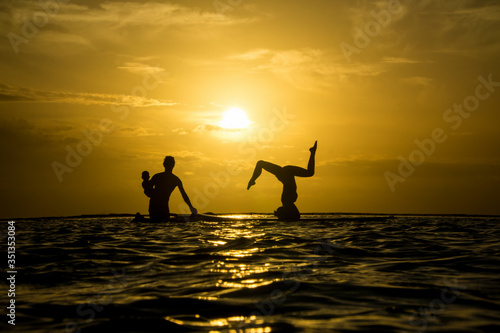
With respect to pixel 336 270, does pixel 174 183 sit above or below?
above

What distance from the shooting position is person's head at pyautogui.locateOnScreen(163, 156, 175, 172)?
21.6 metres

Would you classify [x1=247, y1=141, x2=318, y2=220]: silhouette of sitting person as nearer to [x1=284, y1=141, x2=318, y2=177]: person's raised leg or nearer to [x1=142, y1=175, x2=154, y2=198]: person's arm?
[x1=284, y1=141, x2=318, y2=177]: person's raised leg

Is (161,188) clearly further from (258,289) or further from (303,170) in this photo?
(258,289)

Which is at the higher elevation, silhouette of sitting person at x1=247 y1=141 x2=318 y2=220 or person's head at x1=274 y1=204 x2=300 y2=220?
silhouette of sitting person at x1=247 y1=141 x2=318 y2=220

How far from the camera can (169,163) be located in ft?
71.2

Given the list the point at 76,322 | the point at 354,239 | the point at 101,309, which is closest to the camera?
the point at 76,322

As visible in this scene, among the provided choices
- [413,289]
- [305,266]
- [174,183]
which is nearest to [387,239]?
[305,266]

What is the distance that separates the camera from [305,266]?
8.16m

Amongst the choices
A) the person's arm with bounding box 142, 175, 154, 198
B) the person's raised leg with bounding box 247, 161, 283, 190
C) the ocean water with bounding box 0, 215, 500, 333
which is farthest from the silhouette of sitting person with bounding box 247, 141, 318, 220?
the ocean water with bounding box 0, 215, 500, 333

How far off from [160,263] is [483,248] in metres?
7.68

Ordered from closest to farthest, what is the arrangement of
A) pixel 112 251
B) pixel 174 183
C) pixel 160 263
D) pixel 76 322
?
pixel 76 322 < pixel 160 263 < pixel 112 251 < pixel 174 183

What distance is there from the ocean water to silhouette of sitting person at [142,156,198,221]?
10739mm

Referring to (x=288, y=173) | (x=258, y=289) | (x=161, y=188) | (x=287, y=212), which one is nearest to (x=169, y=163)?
(x=161, y=188)

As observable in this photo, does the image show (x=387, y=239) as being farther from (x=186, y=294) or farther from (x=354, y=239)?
(x=186, y=294)
